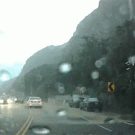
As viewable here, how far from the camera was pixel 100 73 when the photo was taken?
45.6m

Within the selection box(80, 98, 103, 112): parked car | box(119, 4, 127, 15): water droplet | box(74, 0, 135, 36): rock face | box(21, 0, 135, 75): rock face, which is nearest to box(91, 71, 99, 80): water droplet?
box(80, 98, 103, 112): parked car

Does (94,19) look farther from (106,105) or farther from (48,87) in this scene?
(106,105)

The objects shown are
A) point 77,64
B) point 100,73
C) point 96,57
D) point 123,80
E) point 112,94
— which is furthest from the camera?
point 77,64

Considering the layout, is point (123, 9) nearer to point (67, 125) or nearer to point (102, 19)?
point (102, 19)

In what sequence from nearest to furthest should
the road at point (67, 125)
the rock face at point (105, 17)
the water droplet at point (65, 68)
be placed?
the road at point (67, 125) → the water droplet at point (65, 68) → the rock face at point (105, 17)

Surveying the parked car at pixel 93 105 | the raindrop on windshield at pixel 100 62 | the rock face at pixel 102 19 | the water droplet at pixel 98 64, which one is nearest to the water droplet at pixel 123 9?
the rock face at pixel 102 19

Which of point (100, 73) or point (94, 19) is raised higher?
point (94, 19)

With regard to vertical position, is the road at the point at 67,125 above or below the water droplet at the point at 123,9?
below

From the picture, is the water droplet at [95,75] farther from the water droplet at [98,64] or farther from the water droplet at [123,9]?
the water droplet at [123,9]

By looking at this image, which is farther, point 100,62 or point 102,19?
point 102,19

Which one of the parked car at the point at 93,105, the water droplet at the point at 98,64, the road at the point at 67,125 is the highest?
the water droplet at the point at 98,64

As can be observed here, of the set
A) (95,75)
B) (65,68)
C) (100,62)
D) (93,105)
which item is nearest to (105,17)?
(65,68)

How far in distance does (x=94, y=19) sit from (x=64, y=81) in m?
46.1

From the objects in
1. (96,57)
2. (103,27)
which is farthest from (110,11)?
(96,57)
